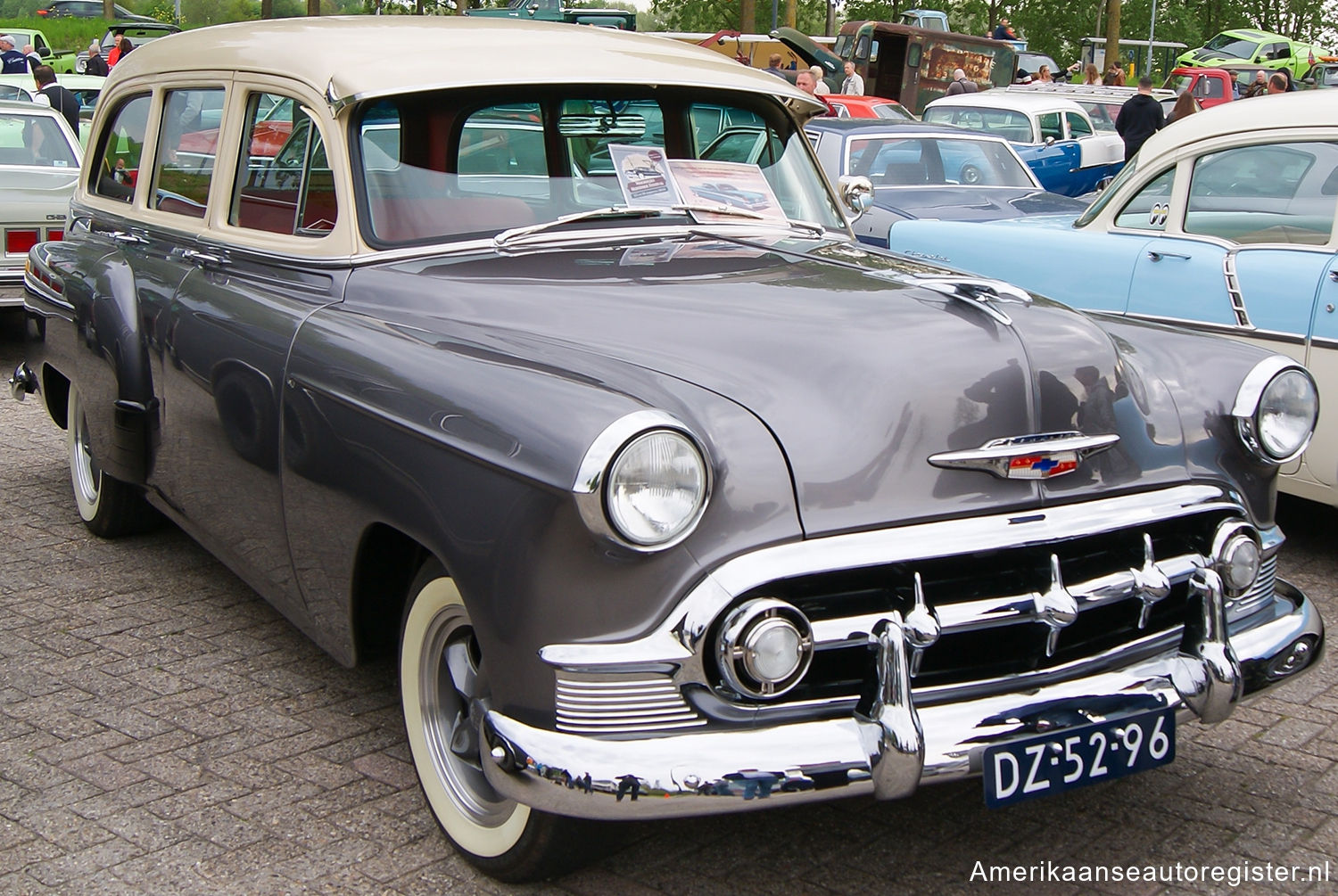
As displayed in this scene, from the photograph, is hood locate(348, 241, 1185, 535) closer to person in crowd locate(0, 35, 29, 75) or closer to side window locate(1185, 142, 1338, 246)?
side window locate(1185, 142, 1338, 246)

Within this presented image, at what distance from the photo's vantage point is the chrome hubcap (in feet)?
9.20

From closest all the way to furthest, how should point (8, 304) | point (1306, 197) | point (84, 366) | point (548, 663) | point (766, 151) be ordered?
1. point (548, 663)
2. point (766, 151)
3. point (84, 366)
4. point (1306, 197)
5. point (8, 304)

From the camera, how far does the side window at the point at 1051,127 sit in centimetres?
1572

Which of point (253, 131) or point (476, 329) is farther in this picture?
point (253, 131)

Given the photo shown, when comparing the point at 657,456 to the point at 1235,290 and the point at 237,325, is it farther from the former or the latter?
the point at 1235,290

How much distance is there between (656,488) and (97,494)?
3.41m

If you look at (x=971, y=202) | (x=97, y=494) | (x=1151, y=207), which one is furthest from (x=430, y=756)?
(x=971, y=202)

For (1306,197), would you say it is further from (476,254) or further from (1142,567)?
(476,254)

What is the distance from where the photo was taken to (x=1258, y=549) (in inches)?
115

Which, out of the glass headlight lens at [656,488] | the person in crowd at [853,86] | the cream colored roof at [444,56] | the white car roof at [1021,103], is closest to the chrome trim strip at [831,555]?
the glass headlight lens at [656,488]

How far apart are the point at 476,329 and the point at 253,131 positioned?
4.32 ft

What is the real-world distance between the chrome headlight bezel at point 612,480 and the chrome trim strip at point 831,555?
104 mm

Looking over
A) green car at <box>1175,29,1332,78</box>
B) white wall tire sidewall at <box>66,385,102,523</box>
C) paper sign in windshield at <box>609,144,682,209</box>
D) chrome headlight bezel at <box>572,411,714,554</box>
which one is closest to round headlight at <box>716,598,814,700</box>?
chrome headlight bezel at <box>572,411,714,554</box>

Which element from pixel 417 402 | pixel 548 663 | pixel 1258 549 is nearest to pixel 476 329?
pixel 417 402
